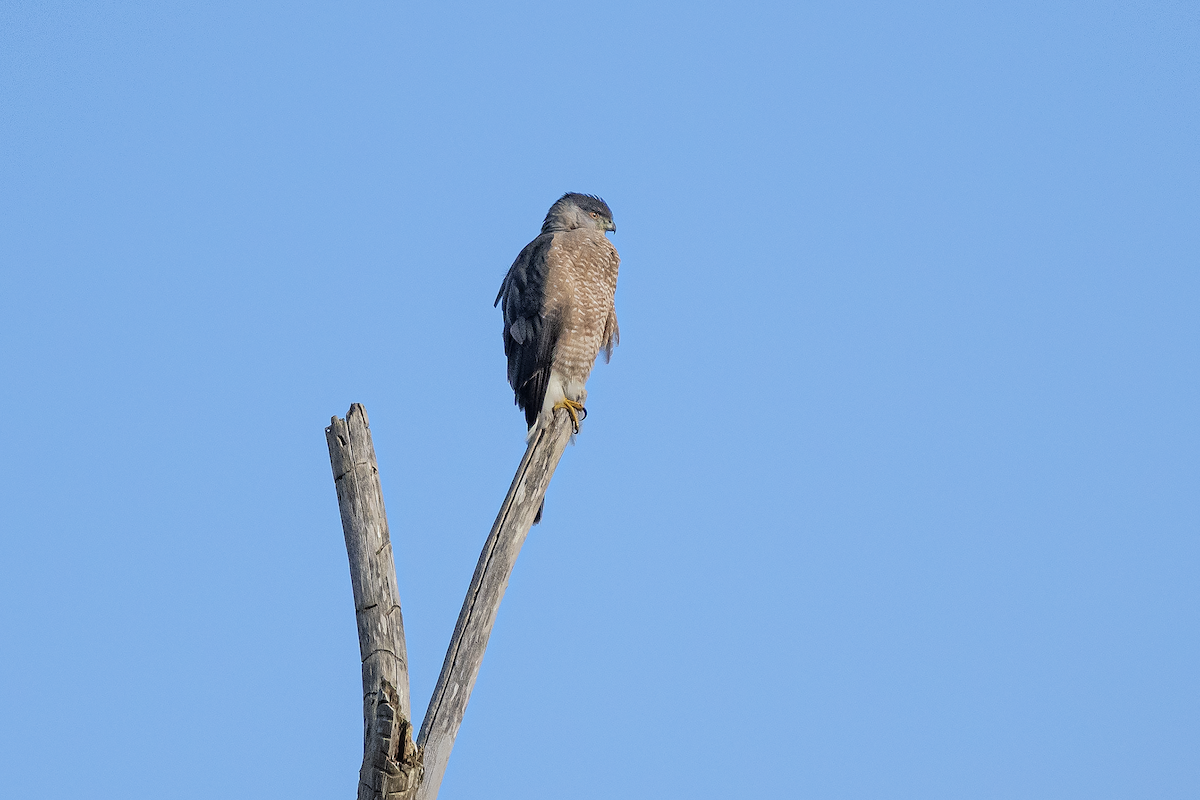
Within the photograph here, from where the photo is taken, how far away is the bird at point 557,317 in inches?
275

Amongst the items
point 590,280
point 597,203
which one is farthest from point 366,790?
point 597,203

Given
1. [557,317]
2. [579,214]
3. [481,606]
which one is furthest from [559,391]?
[481,606]

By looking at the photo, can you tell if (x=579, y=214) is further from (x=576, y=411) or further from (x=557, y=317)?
(x=576, y=411)

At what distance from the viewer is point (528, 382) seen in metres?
7.05

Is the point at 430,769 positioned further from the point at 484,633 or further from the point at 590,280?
the point at 590,280

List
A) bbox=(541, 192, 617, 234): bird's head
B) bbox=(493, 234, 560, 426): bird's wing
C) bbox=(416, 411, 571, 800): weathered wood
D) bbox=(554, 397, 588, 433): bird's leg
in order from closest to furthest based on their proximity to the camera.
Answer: bbox=(416, 411, 571, 800): weathered wood < bbox=(554, 397, 588, 433): bird's leg < bbox=(493, 234, 560, 426): bird's wing < bbox=(541, 192, 617, 234): bird's head

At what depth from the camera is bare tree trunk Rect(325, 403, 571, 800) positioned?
382 cm

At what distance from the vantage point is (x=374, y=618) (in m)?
4.24

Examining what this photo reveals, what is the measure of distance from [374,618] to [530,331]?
305cm

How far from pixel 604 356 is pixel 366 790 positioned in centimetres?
403

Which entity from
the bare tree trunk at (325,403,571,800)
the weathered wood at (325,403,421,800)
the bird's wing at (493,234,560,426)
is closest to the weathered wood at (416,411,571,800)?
the bare tree trunk at (325,403,571,800)

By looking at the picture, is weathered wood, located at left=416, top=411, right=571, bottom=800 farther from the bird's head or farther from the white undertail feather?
the bird's head

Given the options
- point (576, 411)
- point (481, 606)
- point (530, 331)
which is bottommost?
point (481, 606)

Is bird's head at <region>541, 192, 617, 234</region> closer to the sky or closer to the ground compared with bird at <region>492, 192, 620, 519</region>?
closer to the sky
